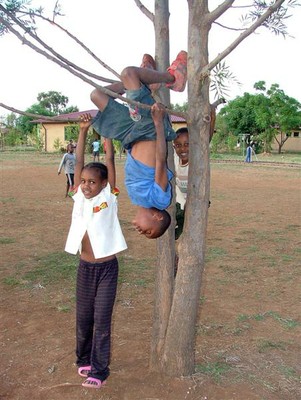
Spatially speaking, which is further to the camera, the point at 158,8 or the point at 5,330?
the point at 5,330

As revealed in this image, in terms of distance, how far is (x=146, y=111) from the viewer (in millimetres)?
2613

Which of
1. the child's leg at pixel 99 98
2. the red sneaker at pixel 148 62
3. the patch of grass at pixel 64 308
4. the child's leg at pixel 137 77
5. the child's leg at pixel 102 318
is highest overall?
the red sneaker at pixel 148 62

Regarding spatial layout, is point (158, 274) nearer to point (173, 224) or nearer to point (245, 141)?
point (173, 224)

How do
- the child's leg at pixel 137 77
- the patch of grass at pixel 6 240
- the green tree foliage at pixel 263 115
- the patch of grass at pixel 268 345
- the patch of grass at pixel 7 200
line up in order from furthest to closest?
the green tree foliage at pixel 263 115 → the patch of grass at pixel 7 200 → the patch of grass at pixel 6 240 → the patch of grass at pixel 268 345 → the child's leg at pixel 137 77

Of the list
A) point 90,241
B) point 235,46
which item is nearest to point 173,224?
point 90,241

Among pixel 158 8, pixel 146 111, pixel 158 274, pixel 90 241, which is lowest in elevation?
pixel 158 274

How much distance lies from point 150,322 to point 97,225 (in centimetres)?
146

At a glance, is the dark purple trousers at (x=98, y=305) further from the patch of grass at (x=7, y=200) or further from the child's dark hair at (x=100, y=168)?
the patch of grass at (x=7, y=200)

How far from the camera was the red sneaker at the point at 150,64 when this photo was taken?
2811 millimetres

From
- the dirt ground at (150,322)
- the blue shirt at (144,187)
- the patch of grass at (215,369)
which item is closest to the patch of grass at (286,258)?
the dirt ground at (150,322)

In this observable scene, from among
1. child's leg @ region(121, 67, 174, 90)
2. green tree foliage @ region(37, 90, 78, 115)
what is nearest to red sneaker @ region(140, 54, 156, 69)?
child's leg @ region(121, 67, 174, 90)

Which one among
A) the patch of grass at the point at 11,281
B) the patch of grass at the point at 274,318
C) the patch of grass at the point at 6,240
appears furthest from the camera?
the patch of grass at the point at 6,240

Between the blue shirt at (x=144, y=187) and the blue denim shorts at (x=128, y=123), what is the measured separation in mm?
139

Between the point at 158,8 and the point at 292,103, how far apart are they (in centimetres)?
3908
